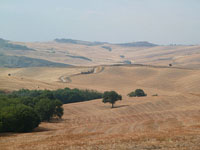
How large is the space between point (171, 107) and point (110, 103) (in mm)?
17236

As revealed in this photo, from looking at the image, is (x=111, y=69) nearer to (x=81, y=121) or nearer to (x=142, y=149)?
(x=81, y=121)

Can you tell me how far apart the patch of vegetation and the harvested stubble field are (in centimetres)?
201

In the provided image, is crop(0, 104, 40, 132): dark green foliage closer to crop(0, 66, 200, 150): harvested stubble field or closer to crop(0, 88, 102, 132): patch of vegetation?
crop(0, 88, 102, 132): patch of vegetation

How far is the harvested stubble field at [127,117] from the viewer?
99.5 ft

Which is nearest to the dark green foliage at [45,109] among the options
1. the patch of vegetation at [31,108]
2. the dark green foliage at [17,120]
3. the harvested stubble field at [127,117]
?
the patch of vegetation at [31,108]

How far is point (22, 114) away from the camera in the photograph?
1871 inches

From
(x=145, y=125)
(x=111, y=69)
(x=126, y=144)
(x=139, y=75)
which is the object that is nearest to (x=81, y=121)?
(x=145, y=125)

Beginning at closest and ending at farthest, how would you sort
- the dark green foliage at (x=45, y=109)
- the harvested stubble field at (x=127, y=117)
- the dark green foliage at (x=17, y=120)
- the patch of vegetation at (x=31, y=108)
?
the harvested stubble field at (x=127, y=117) < the dark green foliage at (x=17, y=120) < the patch of vegetation at (x=31, y=108) < the dark green foliage at (x=45, y=109)

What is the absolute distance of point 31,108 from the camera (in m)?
51.9

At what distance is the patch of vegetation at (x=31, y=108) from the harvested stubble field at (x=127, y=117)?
2.01 metres

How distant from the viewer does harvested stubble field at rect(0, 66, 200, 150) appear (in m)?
30.3

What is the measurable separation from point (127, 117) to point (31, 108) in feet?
72.0

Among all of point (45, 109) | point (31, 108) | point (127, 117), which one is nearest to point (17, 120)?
point (31, 108)

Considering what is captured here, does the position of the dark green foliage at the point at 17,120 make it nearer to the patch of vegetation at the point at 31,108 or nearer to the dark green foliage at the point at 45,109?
the patch of vegetation at the point at 31,108
